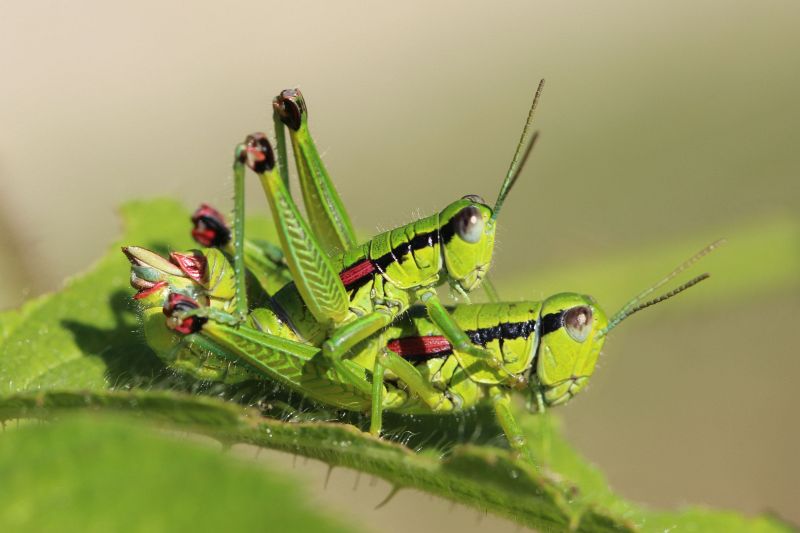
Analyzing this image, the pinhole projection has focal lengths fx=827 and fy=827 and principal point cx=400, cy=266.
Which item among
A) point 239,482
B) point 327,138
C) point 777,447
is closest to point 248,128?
point 327,138

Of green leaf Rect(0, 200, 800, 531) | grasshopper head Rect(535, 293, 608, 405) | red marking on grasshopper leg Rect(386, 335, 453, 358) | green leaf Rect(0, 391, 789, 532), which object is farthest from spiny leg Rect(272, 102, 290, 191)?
green leaf Rect(0, 391, 789, 532)

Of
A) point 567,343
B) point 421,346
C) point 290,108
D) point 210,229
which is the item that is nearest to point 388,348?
point 421,346

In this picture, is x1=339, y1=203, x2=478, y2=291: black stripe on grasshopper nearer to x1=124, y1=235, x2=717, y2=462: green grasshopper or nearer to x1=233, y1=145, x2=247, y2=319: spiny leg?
x1=124, y1=235, x2=717, y2=462: green grasshopper

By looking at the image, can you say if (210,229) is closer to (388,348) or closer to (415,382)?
(388,348)

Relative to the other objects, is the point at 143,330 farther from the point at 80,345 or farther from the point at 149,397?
the point at 149,397

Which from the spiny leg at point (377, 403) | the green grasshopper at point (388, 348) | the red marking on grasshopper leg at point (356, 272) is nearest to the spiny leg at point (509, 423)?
the green grasshopper at point (388, 348)

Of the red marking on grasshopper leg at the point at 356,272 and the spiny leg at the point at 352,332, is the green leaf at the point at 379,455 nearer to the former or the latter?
the spiny leg at the point at 352,332
